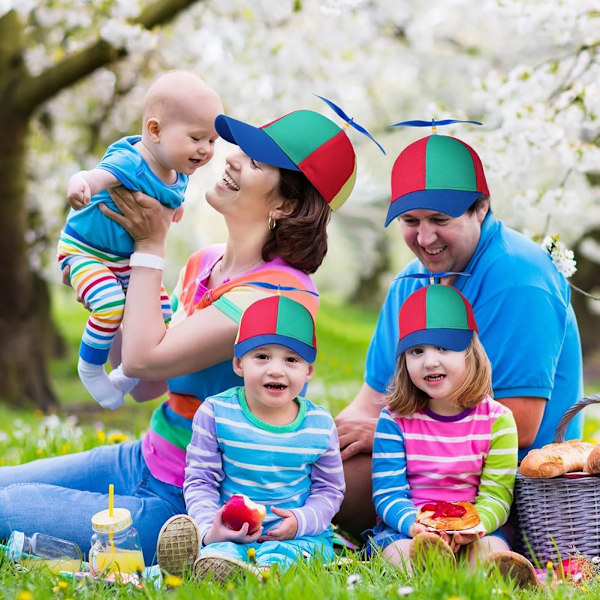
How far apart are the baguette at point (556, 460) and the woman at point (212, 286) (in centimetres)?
90

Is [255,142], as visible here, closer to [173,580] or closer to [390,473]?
[390,473]

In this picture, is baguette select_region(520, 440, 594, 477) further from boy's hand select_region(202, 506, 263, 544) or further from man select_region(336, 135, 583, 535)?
boy's hand select_region(202, 506, 263, 544)

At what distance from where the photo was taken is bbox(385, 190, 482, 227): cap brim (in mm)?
3154

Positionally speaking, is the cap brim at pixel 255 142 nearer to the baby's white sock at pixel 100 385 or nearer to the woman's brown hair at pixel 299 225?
the woman's brown hair at pixel 299 225

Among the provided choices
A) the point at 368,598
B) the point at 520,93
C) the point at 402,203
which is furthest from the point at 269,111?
the point at 368,598

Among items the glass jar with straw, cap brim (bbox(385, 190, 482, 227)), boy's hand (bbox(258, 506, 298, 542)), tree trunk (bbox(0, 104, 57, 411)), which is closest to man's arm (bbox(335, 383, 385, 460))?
boy's hand (bbox(258, 506, 298, 542))

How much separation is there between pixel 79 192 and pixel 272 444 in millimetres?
1065

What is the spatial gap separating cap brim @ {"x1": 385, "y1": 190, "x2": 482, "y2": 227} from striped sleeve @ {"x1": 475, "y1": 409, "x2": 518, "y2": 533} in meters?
0.73

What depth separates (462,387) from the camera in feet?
9.90

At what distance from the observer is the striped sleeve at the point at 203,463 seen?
2.93m

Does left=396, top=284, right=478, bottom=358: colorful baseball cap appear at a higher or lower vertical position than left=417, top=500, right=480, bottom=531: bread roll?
higher

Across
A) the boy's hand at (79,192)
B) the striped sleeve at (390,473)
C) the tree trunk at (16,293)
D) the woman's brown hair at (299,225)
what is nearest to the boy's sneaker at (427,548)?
the striped sleeve at (390,473)

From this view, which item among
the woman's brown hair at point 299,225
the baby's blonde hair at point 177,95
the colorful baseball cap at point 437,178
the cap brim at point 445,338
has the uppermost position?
the baby's blonde hair at point 177,95

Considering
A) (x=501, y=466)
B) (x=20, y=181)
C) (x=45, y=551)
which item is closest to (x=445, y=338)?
(x=501, y=466)
